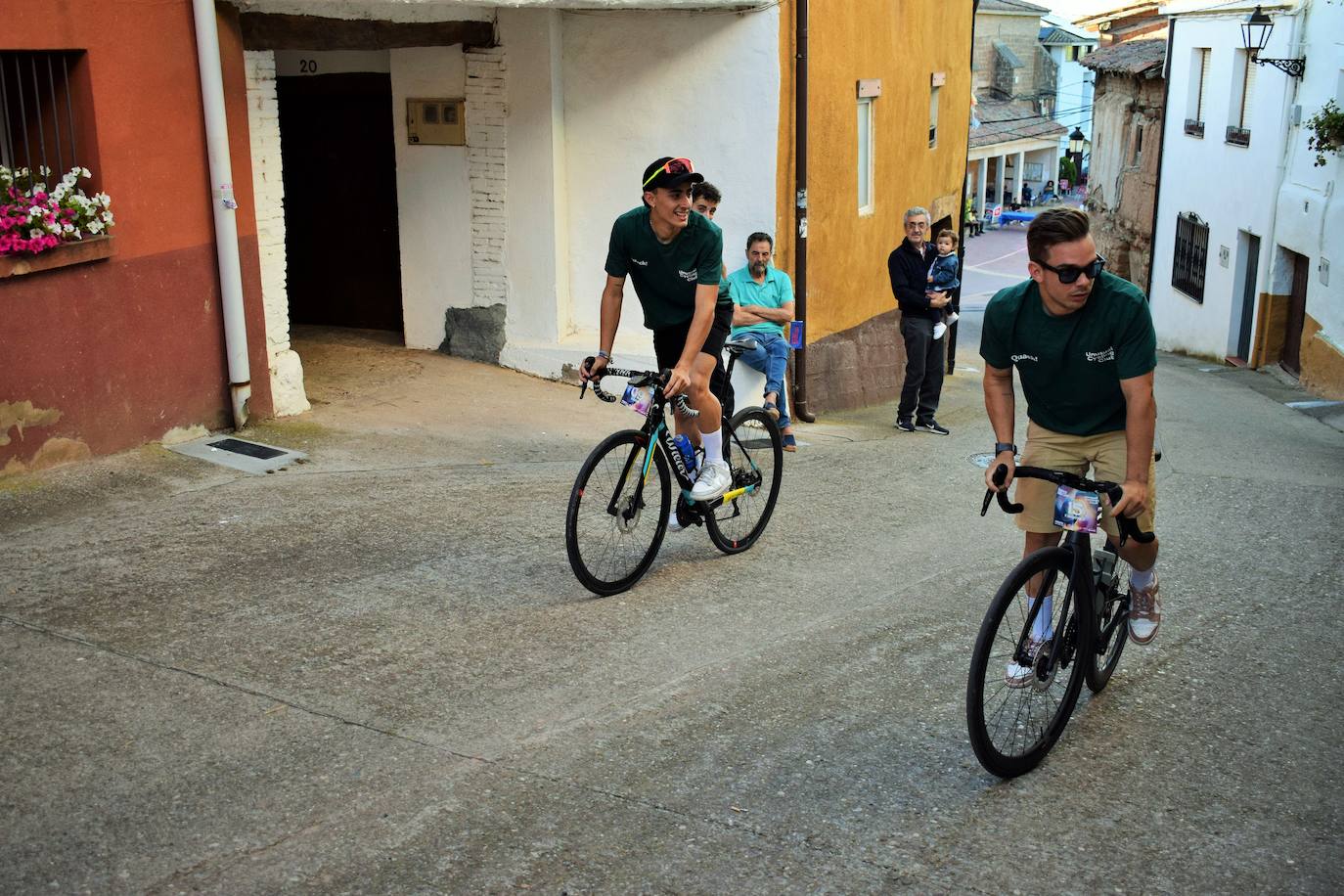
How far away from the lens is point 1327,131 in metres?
16.3

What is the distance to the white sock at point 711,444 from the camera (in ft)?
20.9

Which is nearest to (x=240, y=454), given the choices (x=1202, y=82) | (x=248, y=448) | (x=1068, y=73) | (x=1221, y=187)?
(x=248, y=448)

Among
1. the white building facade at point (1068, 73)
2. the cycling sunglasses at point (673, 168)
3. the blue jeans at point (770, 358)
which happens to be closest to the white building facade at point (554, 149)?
the blue jeans at point (770, 358)

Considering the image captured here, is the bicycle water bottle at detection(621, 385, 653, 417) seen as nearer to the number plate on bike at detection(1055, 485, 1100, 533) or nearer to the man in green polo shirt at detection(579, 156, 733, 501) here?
the man in green polo shirt at detection(579, 156, 733, 501)

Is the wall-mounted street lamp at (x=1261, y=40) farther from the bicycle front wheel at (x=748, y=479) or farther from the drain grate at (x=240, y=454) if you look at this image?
the drain grate at (x=240, y=454)

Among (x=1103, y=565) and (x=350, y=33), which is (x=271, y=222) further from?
(x=1103, y=565)

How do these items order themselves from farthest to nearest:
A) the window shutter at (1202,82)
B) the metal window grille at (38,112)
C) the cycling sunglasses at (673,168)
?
the window shutter at (1202,82), the metal window grille at (38,112), the cycling sunglasses at (673,168)

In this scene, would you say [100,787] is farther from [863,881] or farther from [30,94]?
[30,94]

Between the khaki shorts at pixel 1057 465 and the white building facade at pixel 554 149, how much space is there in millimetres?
6872

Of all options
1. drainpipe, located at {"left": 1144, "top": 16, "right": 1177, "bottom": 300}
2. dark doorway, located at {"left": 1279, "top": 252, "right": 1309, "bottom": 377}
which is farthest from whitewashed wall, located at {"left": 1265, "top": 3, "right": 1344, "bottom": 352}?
drainpipe, located at {"left": 1144, "top": 16, "right": 1177, "bottom": 300}

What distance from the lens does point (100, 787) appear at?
409cm

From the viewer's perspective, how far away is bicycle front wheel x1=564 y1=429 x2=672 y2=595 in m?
5.70

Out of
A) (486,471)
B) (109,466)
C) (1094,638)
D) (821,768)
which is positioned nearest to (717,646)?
(821,768)

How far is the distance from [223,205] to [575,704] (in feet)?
15.6
